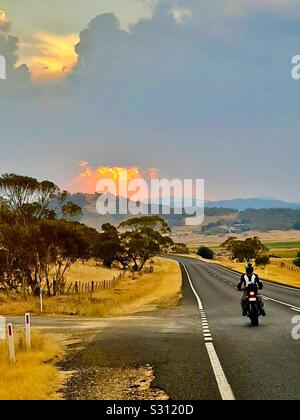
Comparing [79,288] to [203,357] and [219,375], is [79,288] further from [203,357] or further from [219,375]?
[219,375]

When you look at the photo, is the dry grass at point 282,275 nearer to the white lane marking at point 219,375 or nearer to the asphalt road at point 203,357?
the asphalt road at point 203,357

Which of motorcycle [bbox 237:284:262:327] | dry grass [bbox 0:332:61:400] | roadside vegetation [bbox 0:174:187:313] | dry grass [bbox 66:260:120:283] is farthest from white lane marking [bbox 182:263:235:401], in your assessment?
dry grass [bbox 66:260:120:283]

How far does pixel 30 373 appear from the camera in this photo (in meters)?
9.75

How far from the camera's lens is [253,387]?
26.8ft

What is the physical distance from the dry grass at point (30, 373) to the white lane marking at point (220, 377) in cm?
269

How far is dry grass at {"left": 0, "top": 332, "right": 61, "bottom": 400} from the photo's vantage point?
844 centimetres

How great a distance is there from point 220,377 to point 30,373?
3497mm

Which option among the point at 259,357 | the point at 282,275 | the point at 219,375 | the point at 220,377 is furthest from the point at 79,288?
the point at 220,377

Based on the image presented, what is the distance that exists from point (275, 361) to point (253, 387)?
233cm

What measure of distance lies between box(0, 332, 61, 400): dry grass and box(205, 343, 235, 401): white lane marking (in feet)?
8.82

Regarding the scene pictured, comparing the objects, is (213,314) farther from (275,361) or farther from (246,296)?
(275,361)

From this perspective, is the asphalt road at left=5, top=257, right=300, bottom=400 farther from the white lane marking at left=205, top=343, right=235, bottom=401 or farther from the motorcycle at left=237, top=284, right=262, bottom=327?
the motorcycle at left=237, top=284, right=262, bottom=327
